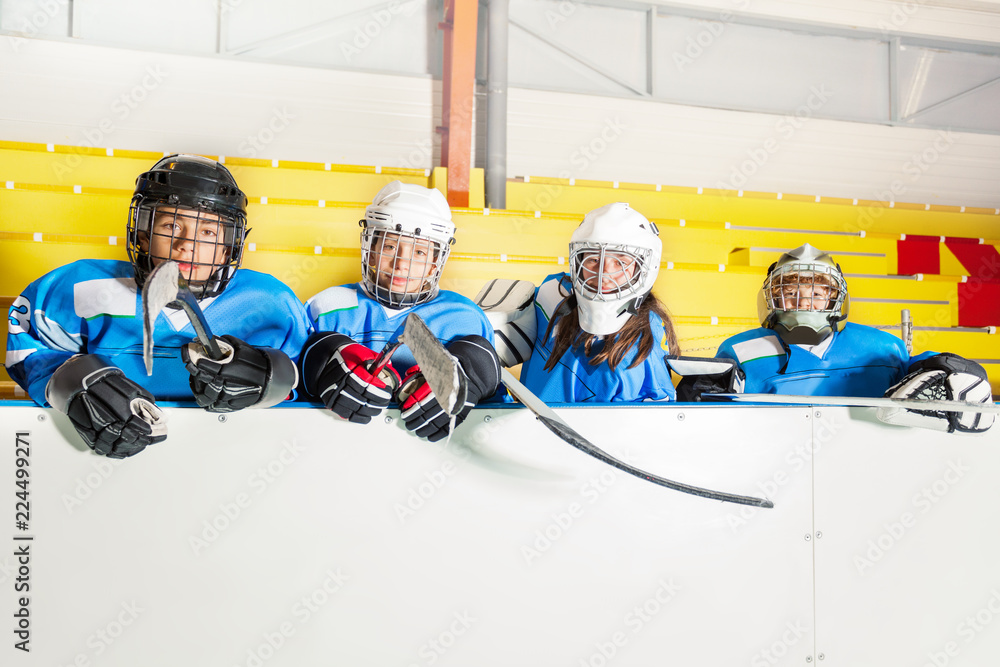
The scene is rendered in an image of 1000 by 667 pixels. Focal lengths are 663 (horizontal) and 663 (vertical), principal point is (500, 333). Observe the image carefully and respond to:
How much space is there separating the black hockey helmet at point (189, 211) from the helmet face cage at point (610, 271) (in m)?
0.83

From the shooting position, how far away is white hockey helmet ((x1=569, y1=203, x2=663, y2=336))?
5.53 ft

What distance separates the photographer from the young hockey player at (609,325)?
1692mm

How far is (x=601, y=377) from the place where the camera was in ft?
5.62

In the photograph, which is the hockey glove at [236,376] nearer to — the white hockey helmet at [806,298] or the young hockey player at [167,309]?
the young hockey player at [167,309]

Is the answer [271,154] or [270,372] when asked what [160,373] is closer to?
[270,372]

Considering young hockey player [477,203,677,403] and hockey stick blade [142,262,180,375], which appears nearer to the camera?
hockey stick blade [142,262,180,375]

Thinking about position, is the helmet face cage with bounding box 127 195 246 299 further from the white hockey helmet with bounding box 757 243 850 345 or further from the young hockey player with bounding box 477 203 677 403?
the white hockey helmet with bounding box 757 243 850 345

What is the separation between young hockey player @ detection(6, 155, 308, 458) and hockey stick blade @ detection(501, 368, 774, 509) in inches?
16.6

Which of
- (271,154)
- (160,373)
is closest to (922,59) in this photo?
(271,154)

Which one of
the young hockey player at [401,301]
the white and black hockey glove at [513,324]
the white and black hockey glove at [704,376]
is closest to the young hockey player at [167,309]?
the young hockey player at [401,301]

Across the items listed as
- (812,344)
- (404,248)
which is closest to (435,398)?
(404,248)

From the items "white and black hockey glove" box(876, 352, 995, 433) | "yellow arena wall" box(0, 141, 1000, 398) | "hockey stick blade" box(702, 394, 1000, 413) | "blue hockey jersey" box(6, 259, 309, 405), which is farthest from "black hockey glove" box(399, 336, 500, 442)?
"yellow arena wall" box(0, 141, 1000, 398)

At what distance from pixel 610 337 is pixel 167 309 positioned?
1034 mm

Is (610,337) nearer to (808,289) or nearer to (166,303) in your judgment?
(808,289)
